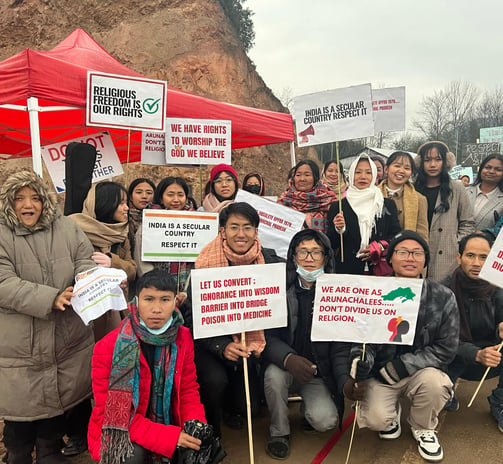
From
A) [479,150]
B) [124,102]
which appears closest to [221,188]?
[124,102]

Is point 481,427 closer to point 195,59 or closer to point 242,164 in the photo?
point 242,164

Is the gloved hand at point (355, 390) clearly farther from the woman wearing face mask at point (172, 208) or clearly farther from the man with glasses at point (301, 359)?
the woman wearing face mask at point (172, 208)

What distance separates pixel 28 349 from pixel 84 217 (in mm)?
1039

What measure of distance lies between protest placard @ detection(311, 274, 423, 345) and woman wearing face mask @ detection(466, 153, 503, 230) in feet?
7.35

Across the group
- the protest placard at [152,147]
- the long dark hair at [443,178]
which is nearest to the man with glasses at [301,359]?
the long dark hair at [443,178]

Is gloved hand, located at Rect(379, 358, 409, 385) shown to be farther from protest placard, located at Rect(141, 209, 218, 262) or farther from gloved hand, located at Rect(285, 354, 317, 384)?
protest placard, located at Rect(141, 209, 218, 262)

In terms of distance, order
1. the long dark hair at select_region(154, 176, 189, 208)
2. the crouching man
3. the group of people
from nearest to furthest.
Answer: the crouching man → the group of people → the long dark hair at select_region(154, 176, 189, 208)

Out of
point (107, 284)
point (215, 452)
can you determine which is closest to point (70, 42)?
point (107, 284)

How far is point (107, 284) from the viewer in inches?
93.9

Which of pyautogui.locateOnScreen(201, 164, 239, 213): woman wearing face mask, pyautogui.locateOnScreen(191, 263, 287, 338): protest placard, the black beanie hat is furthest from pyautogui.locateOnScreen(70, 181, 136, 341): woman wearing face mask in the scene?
the black beanie hat

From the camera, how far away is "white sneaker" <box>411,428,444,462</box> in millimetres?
2689

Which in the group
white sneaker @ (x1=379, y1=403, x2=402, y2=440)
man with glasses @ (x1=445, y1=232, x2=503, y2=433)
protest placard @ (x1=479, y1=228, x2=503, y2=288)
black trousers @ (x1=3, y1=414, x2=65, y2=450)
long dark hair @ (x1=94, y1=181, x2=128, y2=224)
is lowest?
white sneaker @ (x1=379, y1=403, x2=402, y2=440)

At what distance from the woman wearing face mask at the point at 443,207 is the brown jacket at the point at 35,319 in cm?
337

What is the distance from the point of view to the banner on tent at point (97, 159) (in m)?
5.25
